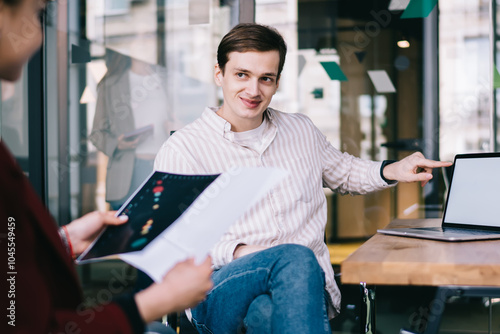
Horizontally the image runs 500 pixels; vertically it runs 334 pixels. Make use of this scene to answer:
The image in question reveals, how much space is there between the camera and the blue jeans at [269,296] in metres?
1.07

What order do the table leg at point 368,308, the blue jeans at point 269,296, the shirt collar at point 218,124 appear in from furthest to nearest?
the shirt collar at point 218,124, the table leg at point 368,308, the blue jeans at point 269,296

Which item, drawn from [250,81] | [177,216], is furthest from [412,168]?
[177,216]

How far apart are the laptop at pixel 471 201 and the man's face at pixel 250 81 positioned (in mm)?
536

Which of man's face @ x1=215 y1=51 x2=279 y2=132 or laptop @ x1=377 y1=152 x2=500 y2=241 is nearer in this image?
laptop @ x1=377 y1=152 x2=500 y2=241

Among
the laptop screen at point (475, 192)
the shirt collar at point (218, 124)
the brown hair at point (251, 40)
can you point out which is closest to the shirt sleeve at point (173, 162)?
the shirt collar at point (218, 124)

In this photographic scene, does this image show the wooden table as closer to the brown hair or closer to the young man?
the young man

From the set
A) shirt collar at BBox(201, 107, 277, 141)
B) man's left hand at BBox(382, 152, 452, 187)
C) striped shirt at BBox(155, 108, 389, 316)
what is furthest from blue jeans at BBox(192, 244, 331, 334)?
man's left hand at BBox(382, 152, 452, 187)

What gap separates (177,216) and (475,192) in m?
0.99

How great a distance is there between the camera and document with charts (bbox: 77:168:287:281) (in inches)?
31.2

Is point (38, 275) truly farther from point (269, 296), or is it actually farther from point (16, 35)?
point (269, 296)

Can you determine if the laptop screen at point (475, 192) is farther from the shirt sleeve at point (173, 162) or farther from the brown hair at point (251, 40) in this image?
the shirt sleeve at point (173, 162)

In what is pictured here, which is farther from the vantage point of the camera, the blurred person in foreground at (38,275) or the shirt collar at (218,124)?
the shirt collar at (218,124)

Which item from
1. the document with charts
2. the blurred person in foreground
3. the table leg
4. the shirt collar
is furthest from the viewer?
the shirt collar

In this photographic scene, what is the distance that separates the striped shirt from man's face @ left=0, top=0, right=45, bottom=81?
873 mm
